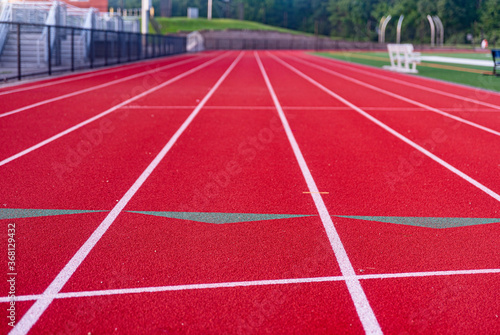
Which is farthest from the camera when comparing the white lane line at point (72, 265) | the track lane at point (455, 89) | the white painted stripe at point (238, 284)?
the track lane at point (455, 89)

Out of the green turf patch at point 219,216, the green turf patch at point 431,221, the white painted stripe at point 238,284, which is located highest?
the green turf patch at point 431,221

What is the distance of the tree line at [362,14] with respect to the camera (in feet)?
284

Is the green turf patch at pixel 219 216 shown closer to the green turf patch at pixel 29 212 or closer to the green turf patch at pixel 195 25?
the green turf patch at pixel 29 212

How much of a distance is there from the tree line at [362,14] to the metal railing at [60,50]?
50689mm

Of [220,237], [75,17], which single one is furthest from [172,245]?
[75,17]

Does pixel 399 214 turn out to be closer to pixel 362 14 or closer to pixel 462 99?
pixel 462 99

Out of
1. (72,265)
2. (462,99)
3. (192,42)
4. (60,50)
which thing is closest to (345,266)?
(72,265)

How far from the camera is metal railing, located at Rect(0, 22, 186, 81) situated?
20.9 m

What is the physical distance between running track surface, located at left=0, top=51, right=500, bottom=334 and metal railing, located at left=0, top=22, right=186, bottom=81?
10.5 metres

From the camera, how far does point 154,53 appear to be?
3719 cm

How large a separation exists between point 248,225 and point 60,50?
2101cm

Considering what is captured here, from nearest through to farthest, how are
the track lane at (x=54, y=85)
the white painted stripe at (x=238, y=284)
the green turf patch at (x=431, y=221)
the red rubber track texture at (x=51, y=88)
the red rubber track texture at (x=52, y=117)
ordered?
the white painted stripe at (x=238, y=284)
the green turf patch at (x=431, y=221)
the red rubber track texture at (x=52, y=117)
the red rubber track texture at (x=51, y=88)
the track lane at (x=54, y=85)

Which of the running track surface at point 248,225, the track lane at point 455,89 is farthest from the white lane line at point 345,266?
the track lane at point 455,89

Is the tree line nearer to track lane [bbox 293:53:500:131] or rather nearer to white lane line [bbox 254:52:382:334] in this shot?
track lane [bbox 293:53:500:131]
